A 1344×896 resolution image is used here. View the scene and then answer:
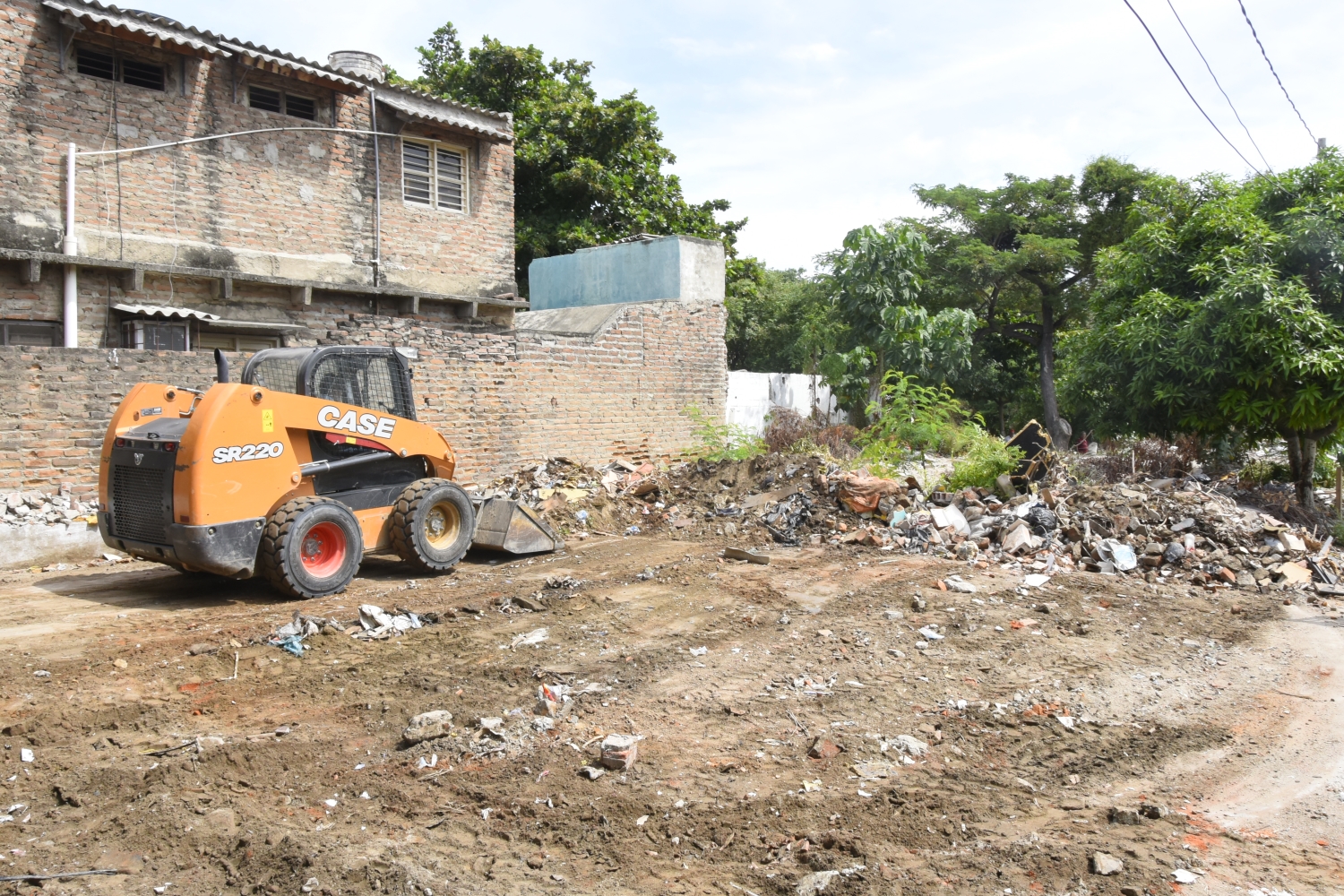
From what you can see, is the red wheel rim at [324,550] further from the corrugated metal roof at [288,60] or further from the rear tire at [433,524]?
the corrugated metal roof at [288,60]

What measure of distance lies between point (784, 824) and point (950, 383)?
22274 mm

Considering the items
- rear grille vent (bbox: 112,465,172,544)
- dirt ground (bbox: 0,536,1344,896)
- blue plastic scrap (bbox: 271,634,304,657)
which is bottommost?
dirt ground (bbox: 0,536,1344,896)

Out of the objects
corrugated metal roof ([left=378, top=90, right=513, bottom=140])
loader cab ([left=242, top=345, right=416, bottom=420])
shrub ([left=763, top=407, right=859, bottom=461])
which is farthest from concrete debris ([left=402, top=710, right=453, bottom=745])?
corrugated metal roof ([left=378, top=90, right=513, bottom=140])

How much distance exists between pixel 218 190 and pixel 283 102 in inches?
72.1

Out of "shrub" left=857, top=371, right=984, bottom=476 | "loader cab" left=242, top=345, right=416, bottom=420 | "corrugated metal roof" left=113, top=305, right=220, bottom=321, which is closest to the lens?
"loader cab" left=242, top=345, right=416, bottom=420

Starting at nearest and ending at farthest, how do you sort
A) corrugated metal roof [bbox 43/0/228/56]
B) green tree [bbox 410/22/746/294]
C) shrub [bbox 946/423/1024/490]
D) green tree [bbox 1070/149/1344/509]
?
green tree [bbox 1070/149/1344/509] < corrugated metal roof [bbox 43/0/228/56] < shrub [bbox 946/423/1024/490] < green tree [bbox 410/22/746/294]

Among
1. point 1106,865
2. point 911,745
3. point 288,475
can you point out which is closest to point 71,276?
point 288,475

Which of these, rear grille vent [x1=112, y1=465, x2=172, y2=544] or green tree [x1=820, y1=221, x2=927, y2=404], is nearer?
rear grille vent [x1=112, y1=465, x2=172, y2=544]

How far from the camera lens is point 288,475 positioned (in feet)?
24.6

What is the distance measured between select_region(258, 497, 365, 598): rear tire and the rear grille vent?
771 millimetres

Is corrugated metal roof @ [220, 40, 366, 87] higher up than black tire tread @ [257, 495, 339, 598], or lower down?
higher up

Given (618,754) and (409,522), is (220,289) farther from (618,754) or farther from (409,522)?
(618,754)

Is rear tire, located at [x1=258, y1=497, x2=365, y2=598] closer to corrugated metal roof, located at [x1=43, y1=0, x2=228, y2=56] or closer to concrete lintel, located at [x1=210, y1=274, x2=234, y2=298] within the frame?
concrete lintel, located at [x1=210, y1=274, x2=234, y2=298]

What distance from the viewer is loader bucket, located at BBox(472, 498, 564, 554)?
9516 mm
